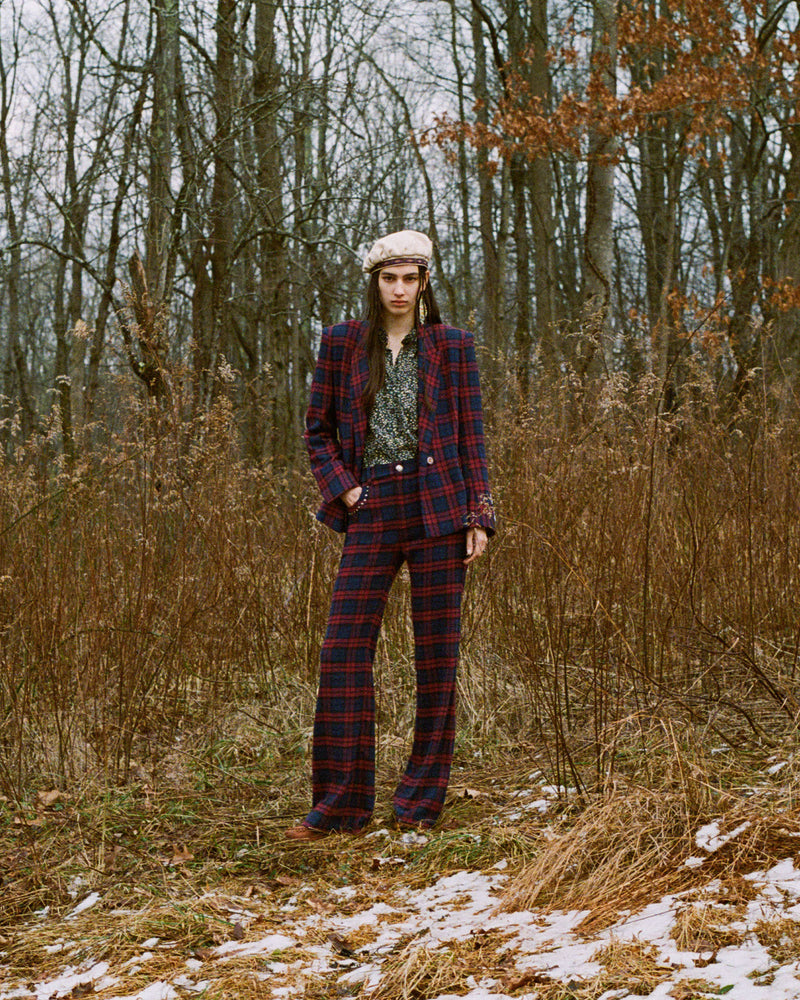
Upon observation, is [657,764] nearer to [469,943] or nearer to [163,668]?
[469,943]

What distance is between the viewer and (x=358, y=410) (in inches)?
135

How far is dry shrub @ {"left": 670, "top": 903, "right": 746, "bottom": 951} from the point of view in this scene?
223cm

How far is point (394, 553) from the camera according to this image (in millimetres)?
3449

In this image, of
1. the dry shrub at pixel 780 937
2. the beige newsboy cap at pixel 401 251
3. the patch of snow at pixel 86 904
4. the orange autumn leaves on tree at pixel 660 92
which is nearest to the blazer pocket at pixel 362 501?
the beige newsboy cap at pixel 401 251

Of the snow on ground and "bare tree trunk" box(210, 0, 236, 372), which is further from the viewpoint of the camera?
"bare tree trunk" box(210, 0, 236, 372)

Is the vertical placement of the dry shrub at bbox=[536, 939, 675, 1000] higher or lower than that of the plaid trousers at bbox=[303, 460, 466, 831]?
lower

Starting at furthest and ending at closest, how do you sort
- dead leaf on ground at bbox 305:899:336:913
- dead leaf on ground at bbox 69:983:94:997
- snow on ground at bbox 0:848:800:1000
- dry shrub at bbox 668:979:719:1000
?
dead leaf on ground at bbox 305:899:336:913 < dead leaf on ground at bbox 69:983:94:997 < snow on ground at bbox 0:848:800:1000 < dry shrub at bbox 668:979:719:1000

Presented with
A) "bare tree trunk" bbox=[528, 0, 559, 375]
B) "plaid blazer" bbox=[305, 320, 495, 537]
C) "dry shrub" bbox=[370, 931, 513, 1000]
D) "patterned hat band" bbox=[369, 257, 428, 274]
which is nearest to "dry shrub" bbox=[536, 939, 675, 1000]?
"dry shrub" bbox=[370, 931, 513, 1000]

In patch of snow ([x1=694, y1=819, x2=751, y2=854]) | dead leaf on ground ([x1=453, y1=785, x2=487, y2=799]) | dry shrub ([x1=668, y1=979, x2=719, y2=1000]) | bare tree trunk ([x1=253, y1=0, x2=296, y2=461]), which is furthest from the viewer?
bare tree trunk ([x1=253, y1=0, x2=296, y2=461])

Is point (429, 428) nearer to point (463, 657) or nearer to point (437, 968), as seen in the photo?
point (463, 657)

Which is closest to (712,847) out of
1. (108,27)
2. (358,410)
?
(358,410)

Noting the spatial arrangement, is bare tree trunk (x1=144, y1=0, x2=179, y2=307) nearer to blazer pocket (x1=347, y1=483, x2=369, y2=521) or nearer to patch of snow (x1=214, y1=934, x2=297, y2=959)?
blazer pocket (x1=347, y1=483, x2=369, y2=521)

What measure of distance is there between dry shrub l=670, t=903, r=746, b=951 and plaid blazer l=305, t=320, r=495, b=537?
139 centimetres

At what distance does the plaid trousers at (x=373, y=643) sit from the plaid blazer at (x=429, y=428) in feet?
0.22
